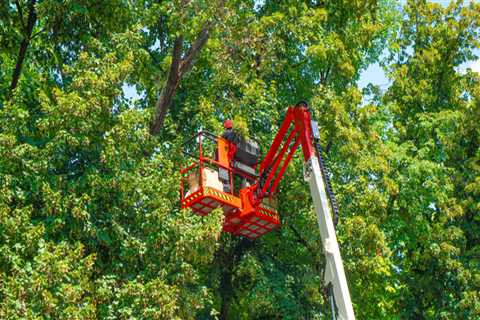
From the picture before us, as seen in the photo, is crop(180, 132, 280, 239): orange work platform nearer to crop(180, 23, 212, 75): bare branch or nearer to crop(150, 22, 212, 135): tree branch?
crop(150, 22, 212, 135): tree branch

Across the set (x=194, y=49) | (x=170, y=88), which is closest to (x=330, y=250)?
(x=170, y=88)

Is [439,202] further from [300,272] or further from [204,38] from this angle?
[204,38]

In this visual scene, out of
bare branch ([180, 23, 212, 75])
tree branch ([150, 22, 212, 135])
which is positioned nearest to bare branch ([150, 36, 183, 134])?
tree branch ([150, 22, 212, 135])

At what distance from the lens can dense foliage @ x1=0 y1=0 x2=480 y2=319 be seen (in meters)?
16.9

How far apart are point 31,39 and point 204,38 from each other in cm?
478

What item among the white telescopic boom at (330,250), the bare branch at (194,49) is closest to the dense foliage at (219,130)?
the bare branch at (194,49)

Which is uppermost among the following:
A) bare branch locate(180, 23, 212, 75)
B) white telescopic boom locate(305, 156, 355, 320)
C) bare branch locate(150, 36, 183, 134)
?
bare branch locate(180, 23, 212, 75)

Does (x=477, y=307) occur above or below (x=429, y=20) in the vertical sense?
below

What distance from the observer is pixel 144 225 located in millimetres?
18094

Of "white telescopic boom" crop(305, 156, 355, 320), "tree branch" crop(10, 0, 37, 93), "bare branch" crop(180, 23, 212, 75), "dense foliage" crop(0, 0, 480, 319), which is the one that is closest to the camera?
"white telescopic boom" crop(305, 156, 355, 320)

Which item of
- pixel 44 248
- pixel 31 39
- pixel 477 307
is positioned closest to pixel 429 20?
pixel 477 307

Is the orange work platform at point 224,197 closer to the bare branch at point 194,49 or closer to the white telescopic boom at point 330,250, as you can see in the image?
the bare branch at point 194,49

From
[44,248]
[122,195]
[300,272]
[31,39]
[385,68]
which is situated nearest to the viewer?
[44,248]

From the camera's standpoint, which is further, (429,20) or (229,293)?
(429,20)
